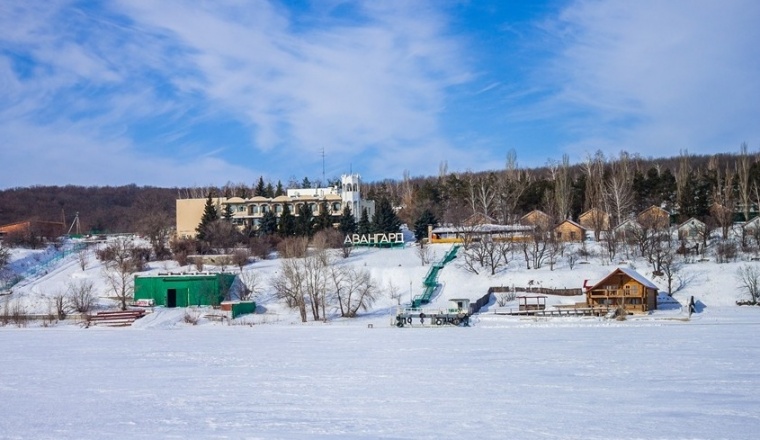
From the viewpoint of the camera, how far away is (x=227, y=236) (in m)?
56.5

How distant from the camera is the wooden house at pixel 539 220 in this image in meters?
53.9

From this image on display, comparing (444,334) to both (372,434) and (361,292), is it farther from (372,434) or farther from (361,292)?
(372,434)

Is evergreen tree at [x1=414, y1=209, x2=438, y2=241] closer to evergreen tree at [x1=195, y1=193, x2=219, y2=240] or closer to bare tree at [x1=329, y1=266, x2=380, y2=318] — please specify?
evergreen tree at [x1=195, y1=193, x2=219, y2=240]

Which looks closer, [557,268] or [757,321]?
[757,321]

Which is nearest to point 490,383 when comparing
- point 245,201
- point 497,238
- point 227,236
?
point 497,238

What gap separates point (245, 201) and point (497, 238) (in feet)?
89.3

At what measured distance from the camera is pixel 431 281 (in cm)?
4419

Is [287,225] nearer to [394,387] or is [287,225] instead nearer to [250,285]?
[250,285]

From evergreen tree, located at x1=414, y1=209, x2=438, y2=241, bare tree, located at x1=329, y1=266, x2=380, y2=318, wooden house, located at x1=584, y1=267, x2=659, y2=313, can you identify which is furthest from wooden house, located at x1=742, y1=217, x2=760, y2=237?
bare tree, located at x1=329, y1=266, x2=380, y2=318

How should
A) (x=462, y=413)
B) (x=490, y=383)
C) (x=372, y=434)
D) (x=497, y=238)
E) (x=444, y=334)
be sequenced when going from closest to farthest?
1. (x=372, y=434)
2. (x=462, y=413)
3. (x=490, y=383)
4. (x=444, y=334)
5. (x=497, y=238)

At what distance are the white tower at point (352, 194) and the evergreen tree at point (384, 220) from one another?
5374 mm

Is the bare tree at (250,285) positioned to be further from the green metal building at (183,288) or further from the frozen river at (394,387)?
the frozen river at (394,387)

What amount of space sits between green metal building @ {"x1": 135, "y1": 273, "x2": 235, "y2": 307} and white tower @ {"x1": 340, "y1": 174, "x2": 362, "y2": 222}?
25.7 meters

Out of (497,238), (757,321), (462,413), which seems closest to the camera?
(462,413)
